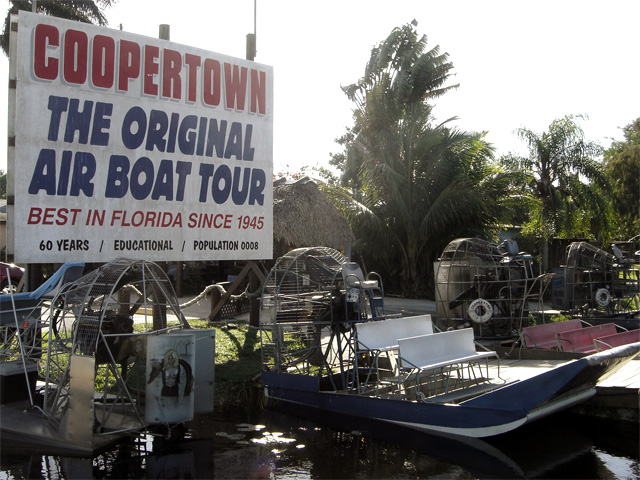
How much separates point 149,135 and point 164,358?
429cm

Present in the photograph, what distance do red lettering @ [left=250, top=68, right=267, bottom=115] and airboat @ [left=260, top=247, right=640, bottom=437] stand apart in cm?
302

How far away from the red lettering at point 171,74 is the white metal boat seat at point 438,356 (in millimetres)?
5520

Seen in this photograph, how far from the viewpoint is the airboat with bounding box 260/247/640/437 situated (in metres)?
6.95

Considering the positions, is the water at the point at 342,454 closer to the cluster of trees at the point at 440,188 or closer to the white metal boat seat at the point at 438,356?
the white metal boat seat at the point at 438,356

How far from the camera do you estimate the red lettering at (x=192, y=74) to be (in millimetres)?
10023

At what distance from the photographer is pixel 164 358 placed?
6.64 metres

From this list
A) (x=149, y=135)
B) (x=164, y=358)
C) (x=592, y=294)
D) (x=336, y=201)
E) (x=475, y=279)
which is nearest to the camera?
(x=164, y=358)

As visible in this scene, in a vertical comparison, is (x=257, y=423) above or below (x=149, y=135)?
below

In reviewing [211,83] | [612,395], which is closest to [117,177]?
[211,83]

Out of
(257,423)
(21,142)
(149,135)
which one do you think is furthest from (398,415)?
(21,142)

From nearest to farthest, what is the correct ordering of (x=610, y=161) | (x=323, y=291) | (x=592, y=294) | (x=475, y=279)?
(x=323, y=291), (x=475, y=279), (x=592, y=294), (x=610, y=161)

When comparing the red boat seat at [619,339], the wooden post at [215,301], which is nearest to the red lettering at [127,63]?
the wooden post at [215,301]

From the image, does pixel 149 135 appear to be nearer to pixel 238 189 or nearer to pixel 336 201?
pixel 238 189

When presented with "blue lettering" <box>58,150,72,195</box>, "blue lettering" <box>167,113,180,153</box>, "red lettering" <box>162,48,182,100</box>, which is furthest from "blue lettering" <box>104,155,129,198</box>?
"red lettering" <box>162,48,182,100</box>
